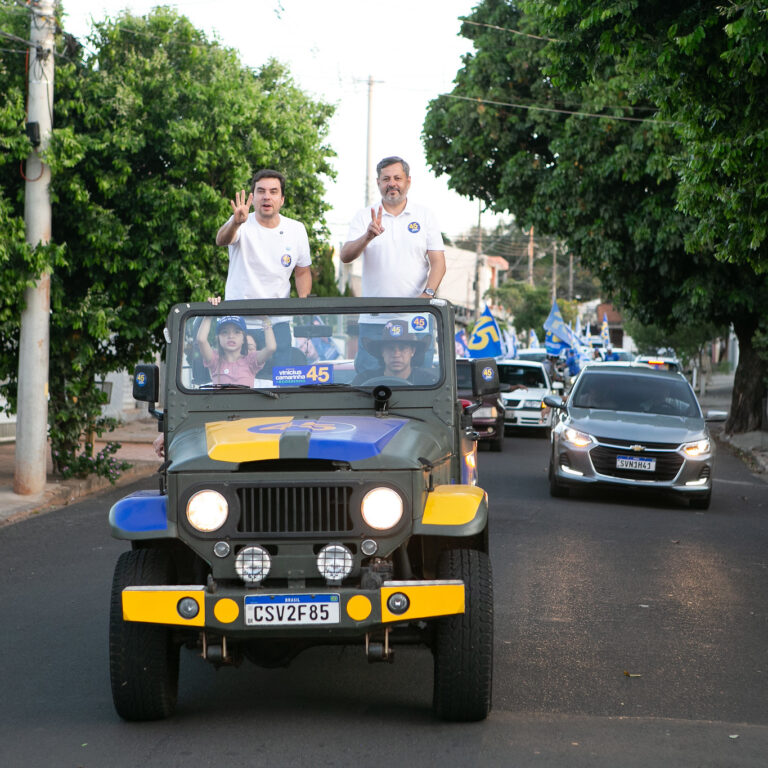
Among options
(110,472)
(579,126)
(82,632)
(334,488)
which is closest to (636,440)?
(110,472)

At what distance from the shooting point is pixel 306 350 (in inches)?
242

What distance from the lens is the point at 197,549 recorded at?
194 inches

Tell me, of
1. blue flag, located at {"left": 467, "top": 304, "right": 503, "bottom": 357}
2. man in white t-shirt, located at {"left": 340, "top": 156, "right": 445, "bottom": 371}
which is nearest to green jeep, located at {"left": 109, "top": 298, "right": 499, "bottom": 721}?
man in white t-shirt, located at {"left": 340, "top": 156, "right": 445, "bottom": 371}

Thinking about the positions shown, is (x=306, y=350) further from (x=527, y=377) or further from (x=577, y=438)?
(x=527, y=377)

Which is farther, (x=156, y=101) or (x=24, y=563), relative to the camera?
(x=156, y=101)

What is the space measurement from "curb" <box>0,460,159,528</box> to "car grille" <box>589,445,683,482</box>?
20.5 ft

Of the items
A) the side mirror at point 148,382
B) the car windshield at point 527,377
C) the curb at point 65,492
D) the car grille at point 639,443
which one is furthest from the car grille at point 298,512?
the car windshield at point 527,377

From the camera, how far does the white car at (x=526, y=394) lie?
1020 inches

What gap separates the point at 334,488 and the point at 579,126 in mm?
20157

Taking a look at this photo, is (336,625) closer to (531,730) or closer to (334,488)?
(334,488)

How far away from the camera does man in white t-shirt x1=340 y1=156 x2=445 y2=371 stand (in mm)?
7156

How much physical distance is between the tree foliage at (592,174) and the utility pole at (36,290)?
29.9 feet

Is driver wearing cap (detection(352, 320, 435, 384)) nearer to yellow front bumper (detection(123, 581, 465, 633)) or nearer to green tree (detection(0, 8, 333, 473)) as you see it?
yellow front bumper (detection(123, 581, 465, 633))

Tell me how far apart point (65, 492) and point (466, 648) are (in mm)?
10142
